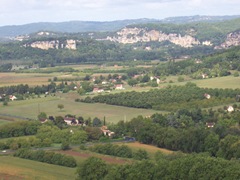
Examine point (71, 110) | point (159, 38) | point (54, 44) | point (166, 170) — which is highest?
point (166, 170)

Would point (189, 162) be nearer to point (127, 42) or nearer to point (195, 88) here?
point (195, 88)

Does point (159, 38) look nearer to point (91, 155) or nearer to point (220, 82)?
point (220, 82)

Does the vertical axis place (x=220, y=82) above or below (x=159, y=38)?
above

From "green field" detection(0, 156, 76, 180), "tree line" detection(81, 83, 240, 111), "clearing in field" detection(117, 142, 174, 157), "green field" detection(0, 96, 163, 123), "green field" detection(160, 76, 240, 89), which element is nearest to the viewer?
"green field" detection(0, 156, 76, 180)

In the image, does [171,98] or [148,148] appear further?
[171,98]

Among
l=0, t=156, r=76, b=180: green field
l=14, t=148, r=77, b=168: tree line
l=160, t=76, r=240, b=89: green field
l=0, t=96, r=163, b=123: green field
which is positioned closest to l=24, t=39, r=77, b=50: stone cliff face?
l=160, t=76, r=240, b=89: green field

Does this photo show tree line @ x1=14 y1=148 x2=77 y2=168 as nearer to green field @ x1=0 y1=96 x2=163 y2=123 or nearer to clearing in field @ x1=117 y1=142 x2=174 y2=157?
clearing in field @ x1=117 y1=142 x2=174 y2=157

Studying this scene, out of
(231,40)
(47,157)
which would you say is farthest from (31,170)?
(231,40)
